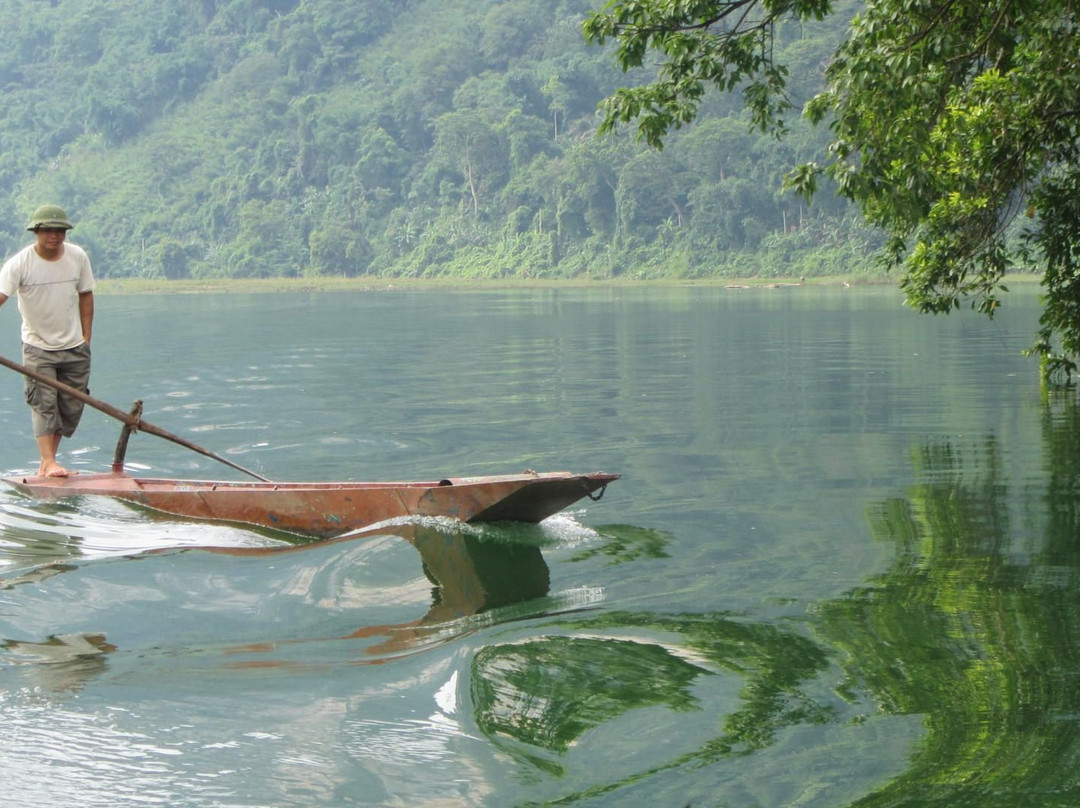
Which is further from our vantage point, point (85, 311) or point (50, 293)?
point (85, 311)

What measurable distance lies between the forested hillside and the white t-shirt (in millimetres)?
60703

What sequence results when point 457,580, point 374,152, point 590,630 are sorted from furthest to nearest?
1. point 374,152
2. point 457,580
3. point 590,630

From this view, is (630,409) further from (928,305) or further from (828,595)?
(828,595)

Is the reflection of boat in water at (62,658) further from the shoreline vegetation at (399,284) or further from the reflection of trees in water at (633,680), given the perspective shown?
A: the shoreline vegetation at (399,284)

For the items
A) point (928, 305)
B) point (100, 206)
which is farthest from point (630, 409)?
point (100, 206)

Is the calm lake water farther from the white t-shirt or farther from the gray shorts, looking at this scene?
the white t-shirt

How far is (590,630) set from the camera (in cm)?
650

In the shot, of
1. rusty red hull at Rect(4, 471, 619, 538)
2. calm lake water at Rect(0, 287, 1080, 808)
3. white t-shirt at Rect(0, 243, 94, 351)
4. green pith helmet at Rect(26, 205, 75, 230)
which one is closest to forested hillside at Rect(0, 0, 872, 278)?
calm lake water at Rect(0, 287, 1080, 808)

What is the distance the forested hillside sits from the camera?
7338 cm

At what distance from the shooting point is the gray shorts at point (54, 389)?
977 centimetres

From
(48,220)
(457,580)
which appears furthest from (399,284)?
(457,580)

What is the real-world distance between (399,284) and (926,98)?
238ft

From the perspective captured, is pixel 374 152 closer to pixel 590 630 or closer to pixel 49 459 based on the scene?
pixel 49 459

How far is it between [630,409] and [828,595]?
29.7 feet
